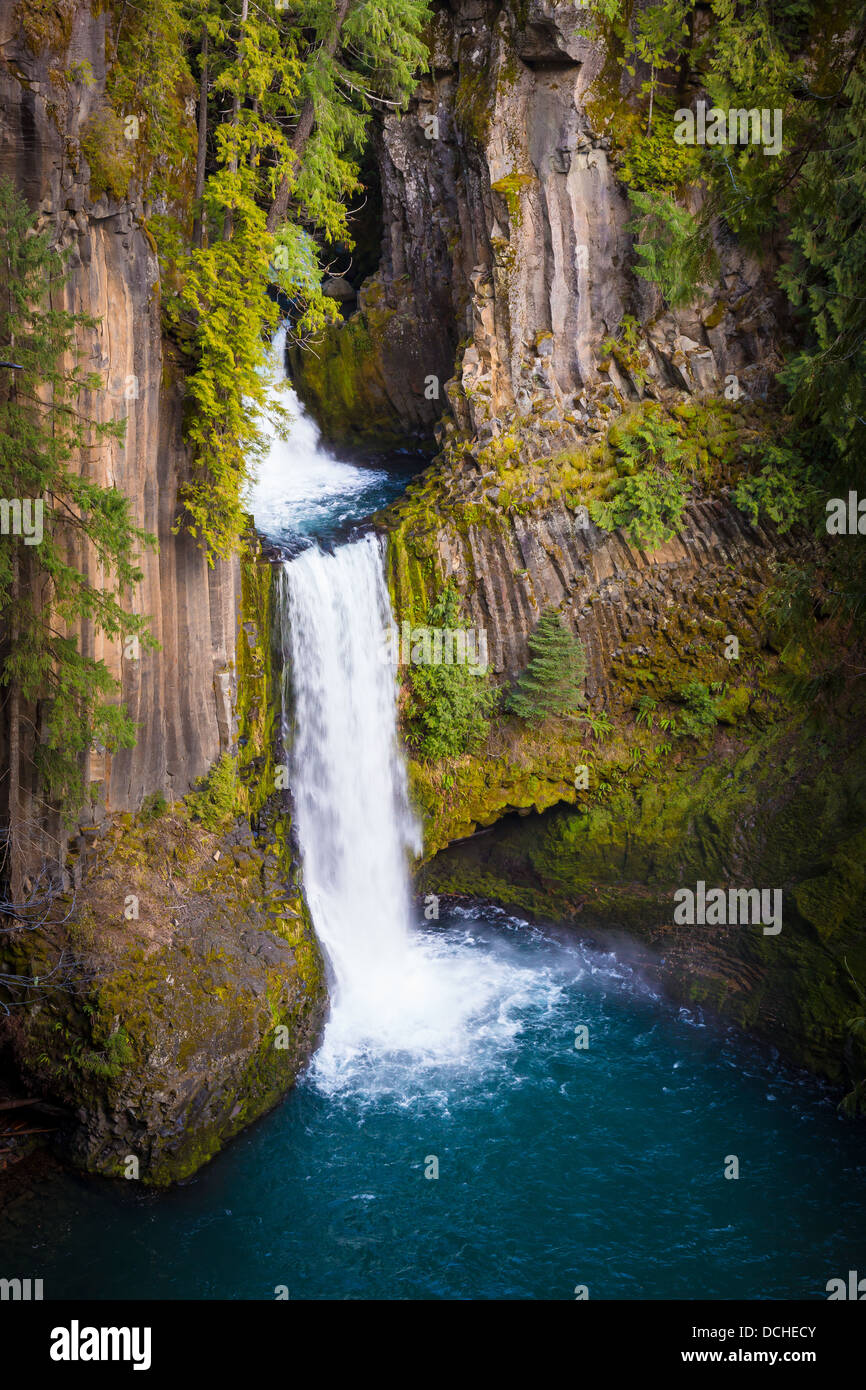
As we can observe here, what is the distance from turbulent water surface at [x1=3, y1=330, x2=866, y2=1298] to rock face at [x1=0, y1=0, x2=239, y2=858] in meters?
1.66

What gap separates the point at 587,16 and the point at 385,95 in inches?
172

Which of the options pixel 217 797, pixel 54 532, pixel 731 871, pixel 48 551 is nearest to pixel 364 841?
pixel 217 797

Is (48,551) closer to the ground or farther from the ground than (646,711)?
farther from the ground

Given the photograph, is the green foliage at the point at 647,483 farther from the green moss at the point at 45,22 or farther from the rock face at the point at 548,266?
the green moss at the point at 45,22

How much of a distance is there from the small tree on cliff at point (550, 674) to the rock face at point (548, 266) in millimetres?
3287

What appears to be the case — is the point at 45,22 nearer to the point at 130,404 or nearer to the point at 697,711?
the point at 130,404

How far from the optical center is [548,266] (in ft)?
52.7

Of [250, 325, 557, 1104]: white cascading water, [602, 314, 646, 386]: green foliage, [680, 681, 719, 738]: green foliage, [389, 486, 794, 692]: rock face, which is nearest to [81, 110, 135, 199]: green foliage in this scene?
[250, 325, 557, 1104]: white cascading water

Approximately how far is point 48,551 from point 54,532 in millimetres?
731

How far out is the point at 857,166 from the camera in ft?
22.9

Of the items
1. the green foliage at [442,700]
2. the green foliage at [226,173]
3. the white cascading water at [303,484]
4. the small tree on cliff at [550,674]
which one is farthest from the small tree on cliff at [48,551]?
the small tree on cliff at [550,674]

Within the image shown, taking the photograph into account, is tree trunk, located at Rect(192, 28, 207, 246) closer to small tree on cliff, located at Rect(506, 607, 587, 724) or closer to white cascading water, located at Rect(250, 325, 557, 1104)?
white cascading water, located at Rect(250, 325, 557, 1104)
